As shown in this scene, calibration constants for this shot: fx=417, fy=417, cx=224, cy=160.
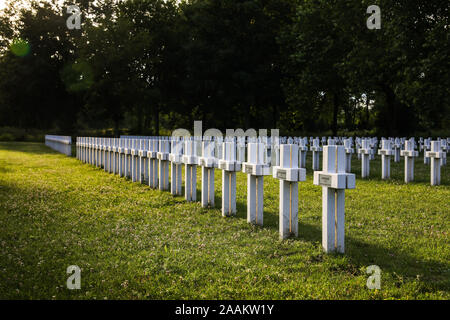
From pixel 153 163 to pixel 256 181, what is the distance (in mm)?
5157

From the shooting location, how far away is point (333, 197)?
17.1 feet

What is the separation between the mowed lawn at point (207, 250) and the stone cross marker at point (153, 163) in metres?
1.88

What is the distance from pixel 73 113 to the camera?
53.7m

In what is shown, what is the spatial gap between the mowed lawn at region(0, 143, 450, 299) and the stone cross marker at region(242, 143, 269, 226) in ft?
0.79

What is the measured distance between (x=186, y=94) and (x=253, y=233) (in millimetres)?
39644

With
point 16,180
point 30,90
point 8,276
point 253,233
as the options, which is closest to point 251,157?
point 253,233

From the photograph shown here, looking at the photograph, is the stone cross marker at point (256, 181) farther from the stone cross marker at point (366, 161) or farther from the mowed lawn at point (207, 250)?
the stone cross marker at point (366, 161)

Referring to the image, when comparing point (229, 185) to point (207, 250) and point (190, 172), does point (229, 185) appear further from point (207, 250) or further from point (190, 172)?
point (207, 250)

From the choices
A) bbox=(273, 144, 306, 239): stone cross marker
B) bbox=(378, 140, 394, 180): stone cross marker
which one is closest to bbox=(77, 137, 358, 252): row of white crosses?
bbox=(273, 144, 306, 239): stone cross marker

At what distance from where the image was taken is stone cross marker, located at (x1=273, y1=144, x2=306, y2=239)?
589 cm

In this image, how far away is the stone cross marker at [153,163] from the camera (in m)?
11.2

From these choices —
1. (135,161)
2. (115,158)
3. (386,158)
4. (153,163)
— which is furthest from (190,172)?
(386,158)

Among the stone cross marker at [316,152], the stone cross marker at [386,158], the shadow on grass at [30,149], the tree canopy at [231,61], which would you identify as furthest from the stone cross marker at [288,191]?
the shadow on grass at [30,149]
